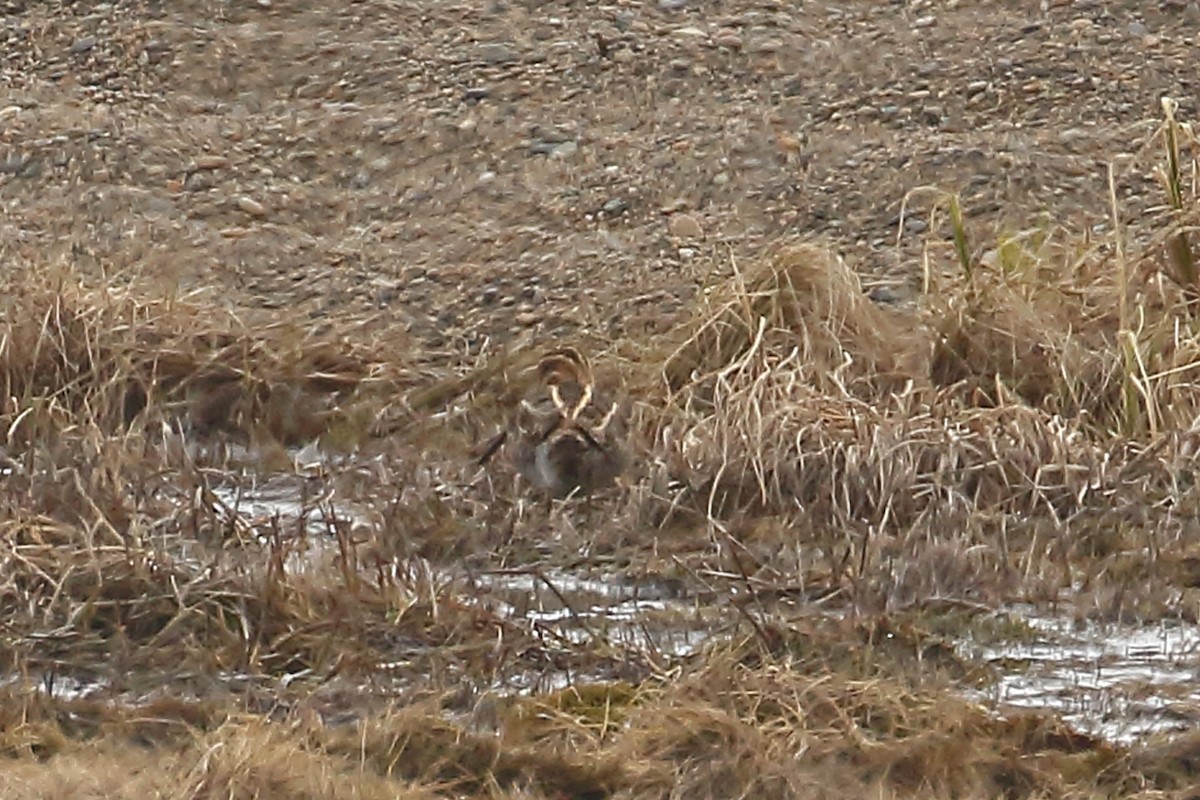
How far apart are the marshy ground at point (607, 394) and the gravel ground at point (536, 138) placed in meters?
0.02

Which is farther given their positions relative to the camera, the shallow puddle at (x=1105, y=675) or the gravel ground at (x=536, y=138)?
the gravel ground at (x=536, y=138)

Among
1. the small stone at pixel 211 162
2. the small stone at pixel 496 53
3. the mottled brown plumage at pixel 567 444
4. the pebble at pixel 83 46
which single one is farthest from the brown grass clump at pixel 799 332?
the pebble at pixel 83 46

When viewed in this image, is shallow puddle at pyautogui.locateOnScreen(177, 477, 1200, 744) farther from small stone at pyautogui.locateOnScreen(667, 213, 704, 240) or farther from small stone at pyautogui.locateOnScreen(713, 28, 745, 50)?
small stone at pyautogui.locateOnScreen(713, 28, 745, 50)

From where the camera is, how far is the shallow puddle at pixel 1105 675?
13.1ft

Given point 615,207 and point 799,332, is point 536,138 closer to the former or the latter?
point 615,207

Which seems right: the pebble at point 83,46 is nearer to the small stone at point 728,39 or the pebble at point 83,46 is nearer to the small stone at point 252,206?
the small stone at point 252,206

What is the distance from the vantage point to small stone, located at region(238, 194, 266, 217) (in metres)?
6.82

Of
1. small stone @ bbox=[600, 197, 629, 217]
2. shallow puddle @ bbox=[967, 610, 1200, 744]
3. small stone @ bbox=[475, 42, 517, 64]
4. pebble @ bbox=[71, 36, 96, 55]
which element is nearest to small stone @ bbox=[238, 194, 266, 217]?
small stone @ bbox=[600, 197, 629, 217]

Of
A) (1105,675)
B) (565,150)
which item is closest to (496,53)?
(565,150)

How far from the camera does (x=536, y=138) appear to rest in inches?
281

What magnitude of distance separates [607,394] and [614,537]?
642 mm

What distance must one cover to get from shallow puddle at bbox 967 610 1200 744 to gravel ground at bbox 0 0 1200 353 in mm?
1822

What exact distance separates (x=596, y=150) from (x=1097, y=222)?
1535 millimetres

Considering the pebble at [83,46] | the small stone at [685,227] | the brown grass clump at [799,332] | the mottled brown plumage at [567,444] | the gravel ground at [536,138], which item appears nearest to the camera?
the mottled brown plumage at [567,444]
